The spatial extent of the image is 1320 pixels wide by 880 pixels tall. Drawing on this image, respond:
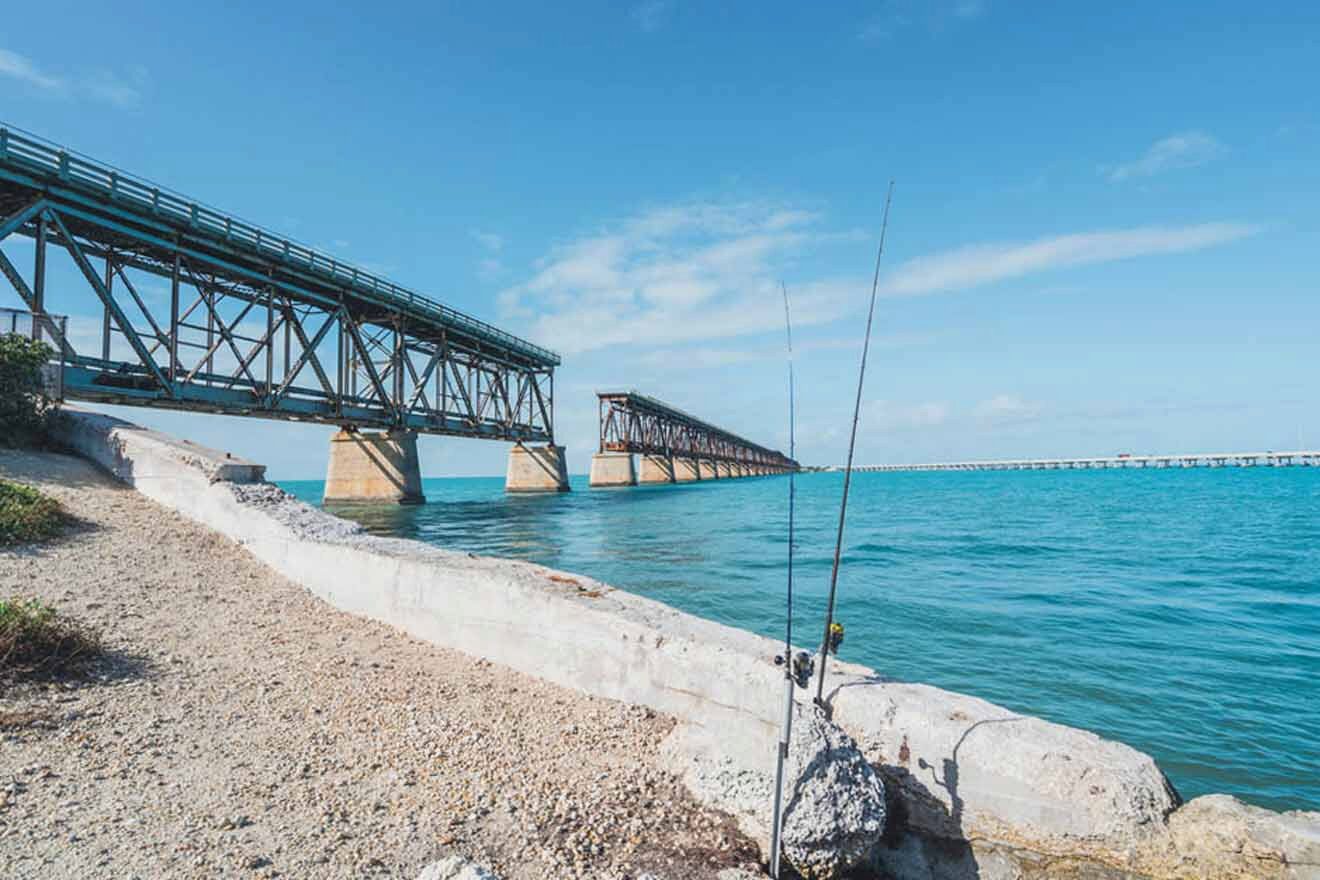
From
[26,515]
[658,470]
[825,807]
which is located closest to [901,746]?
[825,807]

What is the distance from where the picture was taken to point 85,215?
72.0ft

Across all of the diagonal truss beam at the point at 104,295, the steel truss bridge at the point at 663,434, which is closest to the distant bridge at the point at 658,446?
the steel truss bridge at the point at 663,434

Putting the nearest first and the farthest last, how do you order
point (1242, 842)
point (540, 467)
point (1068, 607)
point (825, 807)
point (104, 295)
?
1. point (1242, 842)
2. point (825, 807)
3. point (1068, 607)
4. point (104, 295)
5. point (540, 467)

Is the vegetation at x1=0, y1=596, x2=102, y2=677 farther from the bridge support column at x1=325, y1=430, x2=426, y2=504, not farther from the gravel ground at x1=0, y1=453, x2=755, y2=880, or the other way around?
the bridge support column at x1=325, y1=430, x2=426, y2=504

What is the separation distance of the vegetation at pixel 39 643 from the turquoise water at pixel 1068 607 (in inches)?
384

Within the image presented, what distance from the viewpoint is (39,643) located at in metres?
5.64

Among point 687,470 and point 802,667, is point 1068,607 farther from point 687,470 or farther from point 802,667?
point 687,470

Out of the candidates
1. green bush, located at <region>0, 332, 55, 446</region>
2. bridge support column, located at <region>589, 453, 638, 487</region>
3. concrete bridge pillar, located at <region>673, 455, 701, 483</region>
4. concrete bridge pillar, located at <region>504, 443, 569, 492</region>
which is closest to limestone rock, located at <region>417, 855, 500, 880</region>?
green bush, located at <region>0, 332, 55, 446</region>

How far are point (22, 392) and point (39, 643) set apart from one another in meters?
11.2

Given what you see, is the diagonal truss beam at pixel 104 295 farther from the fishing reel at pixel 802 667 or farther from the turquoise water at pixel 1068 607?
the fishing reel at pixel 802 667

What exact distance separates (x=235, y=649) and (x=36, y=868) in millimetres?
3704

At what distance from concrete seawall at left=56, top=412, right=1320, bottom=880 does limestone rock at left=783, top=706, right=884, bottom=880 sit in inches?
13.8

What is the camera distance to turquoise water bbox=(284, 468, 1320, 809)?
26.7 ft

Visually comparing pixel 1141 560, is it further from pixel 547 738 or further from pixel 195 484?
pixel 195 484
